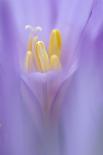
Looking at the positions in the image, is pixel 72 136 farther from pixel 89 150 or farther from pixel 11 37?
pixel 11 37

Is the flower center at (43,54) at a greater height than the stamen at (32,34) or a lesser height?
lesser

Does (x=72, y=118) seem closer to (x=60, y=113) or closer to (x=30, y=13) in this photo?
(x=60, y=113)

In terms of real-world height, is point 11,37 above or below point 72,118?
above

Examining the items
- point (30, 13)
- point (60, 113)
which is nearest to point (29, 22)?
point (30, 13)

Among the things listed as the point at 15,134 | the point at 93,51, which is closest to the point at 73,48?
the point at 93,51

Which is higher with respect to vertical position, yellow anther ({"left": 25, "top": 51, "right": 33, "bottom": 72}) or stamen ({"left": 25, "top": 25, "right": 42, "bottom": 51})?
stamen ({"left": 25, "top": 25, "right": 42, "bottom": 51})
